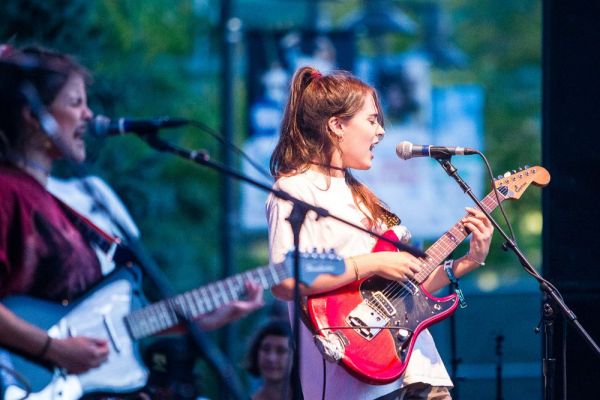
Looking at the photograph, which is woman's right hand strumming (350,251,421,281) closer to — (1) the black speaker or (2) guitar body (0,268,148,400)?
(2) guitar body (0,268,148,400)

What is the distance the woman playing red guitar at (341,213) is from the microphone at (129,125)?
1.89 ft

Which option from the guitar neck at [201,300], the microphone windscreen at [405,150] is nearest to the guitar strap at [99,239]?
the guitar neck at [201,300]

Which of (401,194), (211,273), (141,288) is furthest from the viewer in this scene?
(211,273)

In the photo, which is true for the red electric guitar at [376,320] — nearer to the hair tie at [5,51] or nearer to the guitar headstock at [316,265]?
the guitar headstock at [316,265]

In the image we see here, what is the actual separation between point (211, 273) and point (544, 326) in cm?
992

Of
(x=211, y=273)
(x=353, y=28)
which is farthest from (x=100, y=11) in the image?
(x=211, y=273)

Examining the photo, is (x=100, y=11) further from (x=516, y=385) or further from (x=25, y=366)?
(x=25, y=366)

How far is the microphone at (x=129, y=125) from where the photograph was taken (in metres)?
4.41

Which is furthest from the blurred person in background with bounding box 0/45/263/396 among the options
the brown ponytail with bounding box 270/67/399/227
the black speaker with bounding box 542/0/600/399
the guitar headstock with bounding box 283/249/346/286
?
the black speaker with bounding box 542/0/600/399

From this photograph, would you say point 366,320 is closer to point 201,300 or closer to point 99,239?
point 201,300

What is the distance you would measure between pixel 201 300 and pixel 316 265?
551 mm

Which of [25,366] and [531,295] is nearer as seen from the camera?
[25,366]

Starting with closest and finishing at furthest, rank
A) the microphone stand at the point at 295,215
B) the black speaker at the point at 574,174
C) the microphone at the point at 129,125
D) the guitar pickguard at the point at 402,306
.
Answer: the microphone stand at the point at 295,215 → the microphone at the point at 129,125 → the guitar pickguard at the point at 402,306 → the black speaker at the point at 574,174

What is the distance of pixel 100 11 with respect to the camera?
427 inches
